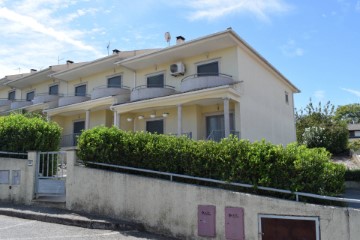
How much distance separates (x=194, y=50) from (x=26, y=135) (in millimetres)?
9428

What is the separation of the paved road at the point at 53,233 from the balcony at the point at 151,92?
10.7m

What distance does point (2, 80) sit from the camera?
31.1 metres

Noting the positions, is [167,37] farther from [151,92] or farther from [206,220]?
[206,220]

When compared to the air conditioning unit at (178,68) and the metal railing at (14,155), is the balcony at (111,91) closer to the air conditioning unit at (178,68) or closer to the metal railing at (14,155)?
the air conditioning unit at (178,68)

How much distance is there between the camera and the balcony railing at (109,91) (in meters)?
21.0

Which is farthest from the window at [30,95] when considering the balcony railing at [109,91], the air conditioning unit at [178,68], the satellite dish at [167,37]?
the air conditioning unit at [178,68]

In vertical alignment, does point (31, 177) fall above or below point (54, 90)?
below

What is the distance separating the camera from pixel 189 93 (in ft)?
53.7

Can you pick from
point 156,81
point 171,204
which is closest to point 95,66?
point 156,81

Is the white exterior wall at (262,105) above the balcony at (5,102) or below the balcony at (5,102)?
below

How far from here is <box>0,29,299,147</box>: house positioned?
54.4ft

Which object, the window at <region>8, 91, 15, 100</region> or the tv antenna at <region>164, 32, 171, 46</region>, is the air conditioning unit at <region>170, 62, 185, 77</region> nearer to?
the tv antenna at <region>164, 32, 171, 46</region>

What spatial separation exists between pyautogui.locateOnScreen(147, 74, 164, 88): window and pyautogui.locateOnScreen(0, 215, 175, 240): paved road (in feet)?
39.4

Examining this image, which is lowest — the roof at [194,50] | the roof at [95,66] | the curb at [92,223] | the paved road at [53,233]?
the paved road at [53,233]
